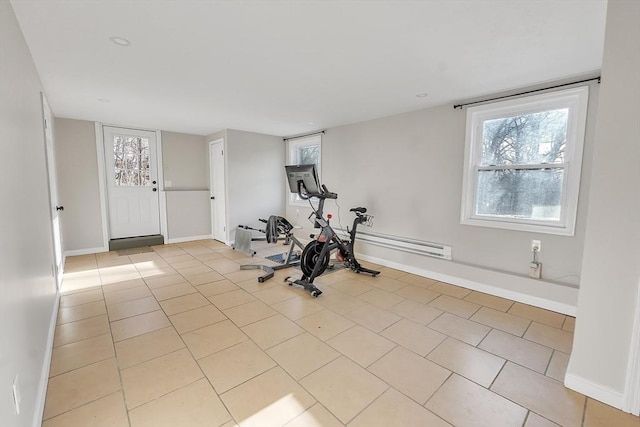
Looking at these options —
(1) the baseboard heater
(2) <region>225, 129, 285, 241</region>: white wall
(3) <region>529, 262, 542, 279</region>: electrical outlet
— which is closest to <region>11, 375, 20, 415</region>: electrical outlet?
(1) the baseboard heater

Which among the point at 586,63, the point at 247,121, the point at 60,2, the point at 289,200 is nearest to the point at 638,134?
the point at 586,63

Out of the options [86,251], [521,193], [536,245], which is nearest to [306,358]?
[536,245]

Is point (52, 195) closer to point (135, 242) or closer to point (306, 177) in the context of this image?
point (135, 242)

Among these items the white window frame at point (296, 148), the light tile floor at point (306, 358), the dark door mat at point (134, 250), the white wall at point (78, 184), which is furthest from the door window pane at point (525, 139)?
the white wall at point (78, 184)

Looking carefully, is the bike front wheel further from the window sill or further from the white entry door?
the white entry door

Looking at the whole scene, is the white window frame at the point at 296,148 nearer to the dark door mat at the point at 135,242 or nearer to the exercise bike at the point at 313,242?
Answer: the exercise bike at the point at 313,242

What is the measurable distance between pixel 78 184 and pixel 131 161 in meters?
0.90

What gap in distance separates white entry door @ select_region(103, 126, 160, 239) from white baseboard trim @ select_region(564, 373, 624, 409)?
6.21 m

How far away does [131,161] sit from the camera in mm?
5203

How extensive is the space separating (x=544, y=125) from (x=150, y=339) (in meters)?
4.20

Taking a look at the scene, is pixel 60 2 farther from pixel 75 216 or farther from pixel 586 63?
pixel 75 216

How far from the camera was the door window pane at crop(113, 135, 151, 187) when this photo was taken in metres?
5.05

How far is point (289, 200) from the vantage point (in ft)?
20.2

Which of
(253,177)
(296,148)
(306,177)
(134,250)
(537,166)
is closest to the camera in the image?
(537,166)
